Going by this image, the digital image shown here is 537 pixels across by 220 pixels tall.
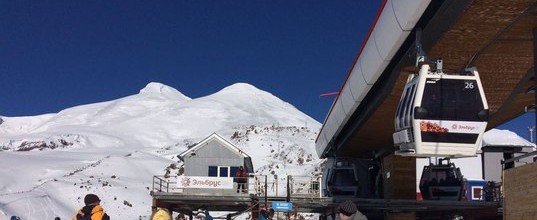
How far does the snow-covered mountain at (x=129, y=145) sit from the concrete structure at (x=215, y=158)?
12.6m

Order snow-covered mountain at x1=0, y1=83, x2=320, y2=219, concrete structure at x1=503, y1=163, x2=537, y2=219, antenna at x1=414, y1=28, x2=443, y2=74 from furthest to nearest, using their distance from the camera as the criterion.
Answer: snow-covered mountain at x1=0, y1=83, x2=320, y2=219 < antenna at x1=414, y1=28, x2=443, y2=74 < concrete structure at x1=503, y1=163, x2=537, y2=219

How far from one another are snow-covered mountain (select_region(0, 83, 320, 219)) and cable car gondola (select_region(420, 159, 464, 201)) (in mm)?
18525

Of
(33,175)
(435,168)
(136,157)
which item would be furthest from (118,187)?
(435,168)

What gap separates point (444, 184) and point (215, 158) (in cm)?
1722

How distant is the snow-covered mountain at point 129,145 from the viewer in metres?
56.4

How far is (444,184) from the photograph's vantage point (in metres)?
28.3

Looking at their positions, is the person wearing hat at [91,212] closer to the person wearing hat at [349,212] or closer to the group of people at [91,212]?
the group of people at [91,212]

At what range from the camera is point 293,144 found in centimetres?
8000

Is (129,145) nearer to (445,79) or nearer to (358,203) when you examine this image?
(358,203)

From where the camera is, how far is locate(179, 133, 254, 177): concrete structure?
135 feet

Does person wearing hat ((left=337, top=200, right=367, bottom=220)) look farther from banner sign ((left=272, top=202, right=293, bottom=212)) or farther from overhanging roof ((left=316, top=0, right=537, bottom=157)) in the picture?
banner sign ((left=272, top=202, right=293, bottom=212))

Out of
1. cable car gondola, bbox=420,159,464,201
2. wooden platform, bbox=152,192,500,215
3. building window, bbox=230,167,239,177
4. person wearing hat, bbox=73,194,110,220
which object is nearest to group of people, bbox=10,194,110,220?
person wearing hat, bbox=73,194,110,220

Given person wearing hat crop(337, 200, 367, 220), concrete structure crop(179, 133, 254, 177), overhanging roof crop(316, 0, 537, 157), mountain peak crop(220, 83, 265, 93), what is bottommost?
person wearing hat crop(337, 200, 367, 220)

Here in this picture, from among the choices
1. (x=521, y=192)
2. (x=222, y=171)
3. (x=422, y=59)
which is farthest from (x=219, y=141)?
(x=521, y=192)
